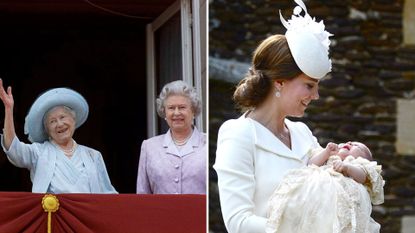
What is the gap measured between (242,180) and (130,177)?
14.6 ft

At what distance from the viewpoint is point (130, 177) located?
24.6 feet

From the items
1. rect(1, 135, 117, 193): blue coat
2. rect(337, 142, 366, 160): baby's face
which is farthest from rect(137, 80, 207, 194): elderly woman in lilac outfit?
rect(337, 142, 366, 160): baby's face

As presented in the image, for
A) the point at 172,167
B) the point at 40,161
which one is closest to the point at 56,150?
the point at 40,161

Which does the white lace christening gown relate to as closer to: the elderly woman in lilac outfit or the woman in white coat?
the woman in white coat

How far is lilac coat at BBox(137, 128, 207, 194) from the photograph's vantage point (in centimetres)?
526

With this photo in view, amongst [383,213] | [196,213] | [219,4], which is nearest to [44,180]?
[196,213]

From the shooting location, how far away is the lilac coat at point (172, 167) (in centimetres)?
526

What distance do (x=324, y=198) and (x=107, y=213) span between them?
6.95 ft

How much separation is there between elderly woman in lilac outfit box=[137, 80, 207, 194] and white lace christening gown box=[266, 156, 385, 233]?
2.09 meters

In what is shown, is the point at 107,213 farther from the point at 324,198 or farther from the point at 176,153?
the point at 324,198

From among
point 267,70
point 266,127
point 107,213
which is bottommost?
point 107,213

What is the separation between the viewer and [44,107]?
5172mm

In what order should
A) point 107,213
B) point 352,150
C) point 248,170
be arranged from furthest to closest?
point 107,213 < point 352,150 < point 248,170

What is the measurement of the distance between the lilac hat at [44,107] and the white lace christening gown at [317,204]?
2.25 meters
